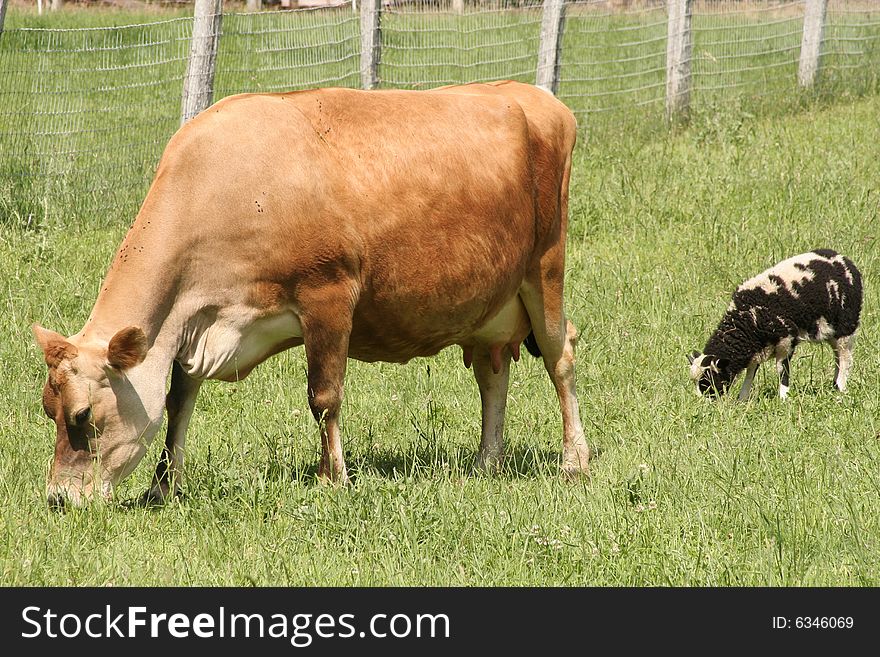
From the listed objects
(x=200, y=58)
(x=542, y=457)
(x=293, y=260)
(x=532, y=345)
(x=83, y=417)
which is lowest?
(x=542, y=457)

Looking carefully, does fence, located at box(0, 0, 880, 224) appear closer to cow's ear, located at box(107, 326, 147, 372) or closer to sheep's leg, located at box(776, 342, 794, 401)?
cow's ear, located at box(107, 326, 147, 372)

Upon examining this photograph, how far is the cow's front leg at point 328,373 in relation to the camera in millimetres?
5086

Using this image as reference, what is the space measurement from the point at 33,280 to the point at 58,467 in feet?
12.2

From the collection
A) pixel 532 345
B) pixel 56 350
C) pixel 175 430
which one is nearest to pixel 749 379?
pixel 532 345

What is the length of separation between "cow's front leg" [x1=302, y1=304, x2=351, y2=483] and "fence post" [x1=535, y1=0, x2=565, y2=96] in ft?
25.2

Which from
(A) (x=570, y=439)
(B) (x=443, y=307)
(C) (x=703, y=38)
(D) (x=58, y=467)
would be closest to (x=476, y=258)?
(B) (x=443, y=307)

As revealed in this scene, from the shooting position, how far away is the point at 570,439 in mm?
6266

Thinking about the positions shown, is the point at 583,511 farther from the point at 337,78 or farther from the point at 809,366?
the point at 337,78

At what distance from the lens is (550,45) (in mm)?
12258

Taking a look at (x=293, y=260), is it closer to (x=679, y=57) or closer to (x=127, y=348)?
(x=127, y=348)

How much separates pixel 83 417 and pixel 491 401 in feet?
7.77

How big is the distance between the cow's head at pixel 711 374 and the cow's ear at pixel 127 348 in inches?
145

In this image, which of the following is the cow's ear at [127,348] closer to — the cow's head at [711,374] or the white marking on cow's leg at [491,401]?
the white marking on cow's leg at [491,401]

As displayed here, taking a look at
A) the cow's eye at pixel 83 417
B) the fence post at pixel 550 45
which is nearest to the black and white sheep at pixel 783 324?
the cow's eye at pixel 83 417
